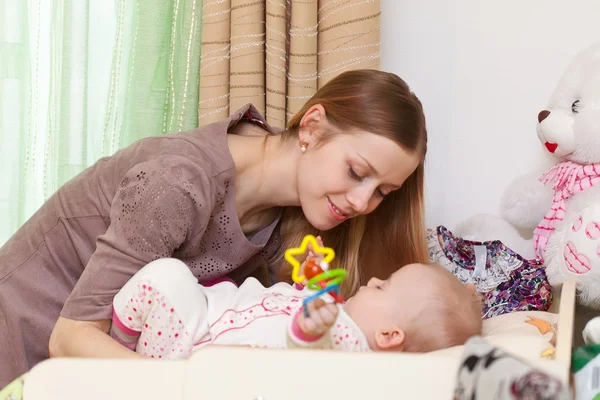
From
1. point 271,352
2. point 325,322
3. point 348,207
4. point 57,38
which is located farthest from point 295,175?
point 57,38

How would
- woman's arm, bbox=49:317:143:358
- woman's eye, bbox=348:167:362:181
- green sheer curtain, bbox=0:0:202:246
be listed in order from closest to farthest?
woman's arm, bbox=49:317:143:358
woman's eye, bbox=348:167:362:181
green sheer curtain, bbox=0:0:202:246

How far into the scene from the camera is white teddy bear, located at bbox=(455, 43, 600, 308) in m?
1.40

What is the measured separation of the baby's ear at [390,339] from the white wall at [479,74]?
0.76 m

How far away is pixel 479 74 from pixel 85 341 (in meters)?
1.19

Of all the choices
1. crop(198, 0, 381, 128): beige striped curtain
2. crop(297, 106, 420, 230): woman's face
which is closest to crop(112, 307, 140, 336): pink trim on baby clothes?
crop(297, 106, 420, 230): woman's face

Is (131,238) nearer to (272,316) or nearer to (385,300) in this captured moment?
(272,316)

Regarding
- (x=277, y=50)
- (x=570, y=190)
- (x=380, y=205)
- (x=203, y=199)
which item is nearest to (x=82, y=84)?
(x=277, y=50)

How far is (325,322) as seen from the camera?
0.95 metres

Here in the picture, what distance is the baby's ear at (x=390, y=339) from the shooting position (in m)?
1.15

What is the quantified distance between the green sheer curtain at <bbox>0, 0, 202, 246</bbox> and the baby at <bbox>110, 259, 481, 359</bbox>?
76 centimetres

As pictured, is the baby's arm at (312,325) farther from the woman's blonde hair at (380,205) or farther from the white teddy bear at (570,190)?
the white teddy bear at (570,190)

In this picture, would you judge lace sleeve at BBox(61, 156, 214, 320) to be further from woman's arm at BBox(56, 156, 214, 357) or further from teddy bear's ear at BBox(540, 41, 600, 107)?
teddy bear's ear at BBox(540, 41, 600, 107)

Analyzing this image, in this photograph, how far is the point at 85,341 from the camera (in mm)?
1116

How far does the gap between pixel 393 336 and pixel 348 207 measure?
0.28 metres
